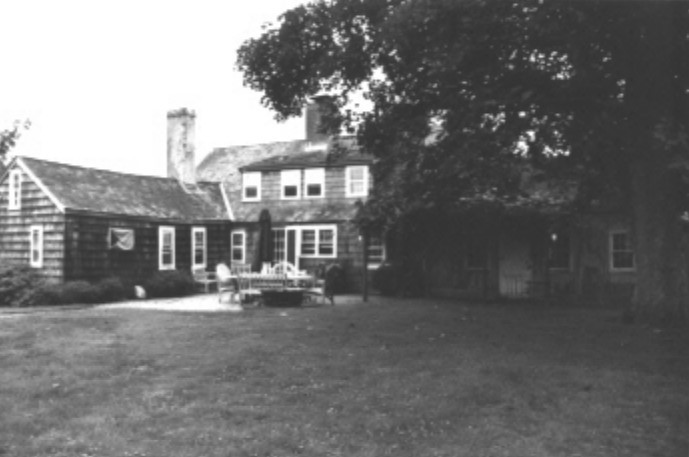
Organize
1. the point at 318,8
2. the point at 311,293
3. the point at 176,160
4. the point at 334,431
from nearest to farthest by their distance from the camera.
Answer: the point at 334,431
the point at 318,8
the point at 311,293
the point at 176,160

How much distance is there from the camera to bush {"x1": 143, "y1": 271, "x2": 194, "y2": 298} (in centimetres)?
2772

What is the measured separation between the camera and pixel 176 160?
113 ft

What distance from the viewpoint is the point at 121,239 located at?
27578 mm

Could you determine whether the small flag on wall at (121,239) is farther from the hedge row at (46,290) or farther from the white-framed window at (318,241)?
the white-framed window at (318,241)

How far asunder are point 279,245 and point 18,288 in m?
11.3

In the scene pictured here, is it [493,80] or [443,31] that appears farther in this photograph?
[493,80]

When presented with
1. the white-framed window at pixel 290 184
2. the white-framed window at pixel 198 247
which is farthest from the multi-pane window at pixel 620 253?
the white-framed window at pixel 198 247

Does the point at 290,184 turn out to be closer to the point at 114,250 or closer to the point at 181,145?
the point at 181,145

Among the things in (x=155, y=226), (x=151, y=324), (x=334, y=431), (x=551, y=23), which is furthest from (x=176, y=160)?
(x=334, y=431)

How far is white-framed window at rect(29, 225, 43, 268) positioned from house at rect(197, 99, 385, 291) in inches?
328

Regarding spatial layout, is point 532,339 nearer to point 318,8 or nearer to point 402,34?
point 402,34

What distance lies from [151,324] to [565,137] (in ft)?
32.8

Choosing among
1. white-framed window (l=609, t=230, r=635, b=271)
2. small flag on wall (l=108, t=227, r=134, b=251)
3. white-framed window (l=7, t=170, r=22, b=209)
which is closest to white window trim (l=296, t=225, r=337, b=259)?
small flag on wall (l=108, t=227, r=134, b=251)

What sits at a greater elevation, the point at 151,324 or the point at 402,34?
the point at 402,34
